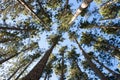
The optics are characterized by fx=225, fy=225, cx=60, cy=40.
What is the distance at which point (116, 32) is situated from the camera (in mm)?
19172

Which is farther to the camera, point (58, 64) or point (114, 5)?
point (58, 64)

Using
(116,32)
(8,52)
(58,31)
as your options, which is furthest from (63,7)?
(8,52)

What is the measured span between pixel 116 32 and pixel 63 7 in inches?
203

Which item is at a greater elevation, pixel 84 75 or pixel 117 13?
pixel 117 13

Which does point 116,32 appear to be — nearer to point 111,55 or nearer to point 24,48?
point 111,55

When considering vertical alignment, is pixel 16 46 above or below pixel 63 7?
below

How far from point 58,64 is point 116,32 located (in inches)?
244

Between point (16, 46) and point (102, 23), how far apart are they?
818 cm

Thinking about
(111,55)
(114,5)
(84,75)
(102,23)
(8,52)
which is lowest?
(84,75)

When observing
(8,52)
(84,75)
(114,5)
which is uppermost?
(114,5)

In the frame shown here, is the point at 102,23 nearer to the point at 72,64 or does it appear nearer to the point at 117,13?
the point at 117,13

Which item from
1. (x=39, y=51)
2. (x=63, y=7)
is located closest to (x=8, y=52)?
(x=39, y=51)

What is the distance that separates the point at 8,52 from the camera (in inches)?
840

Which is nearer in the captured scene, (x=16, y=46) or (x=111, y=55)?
(x=111, y=55)
